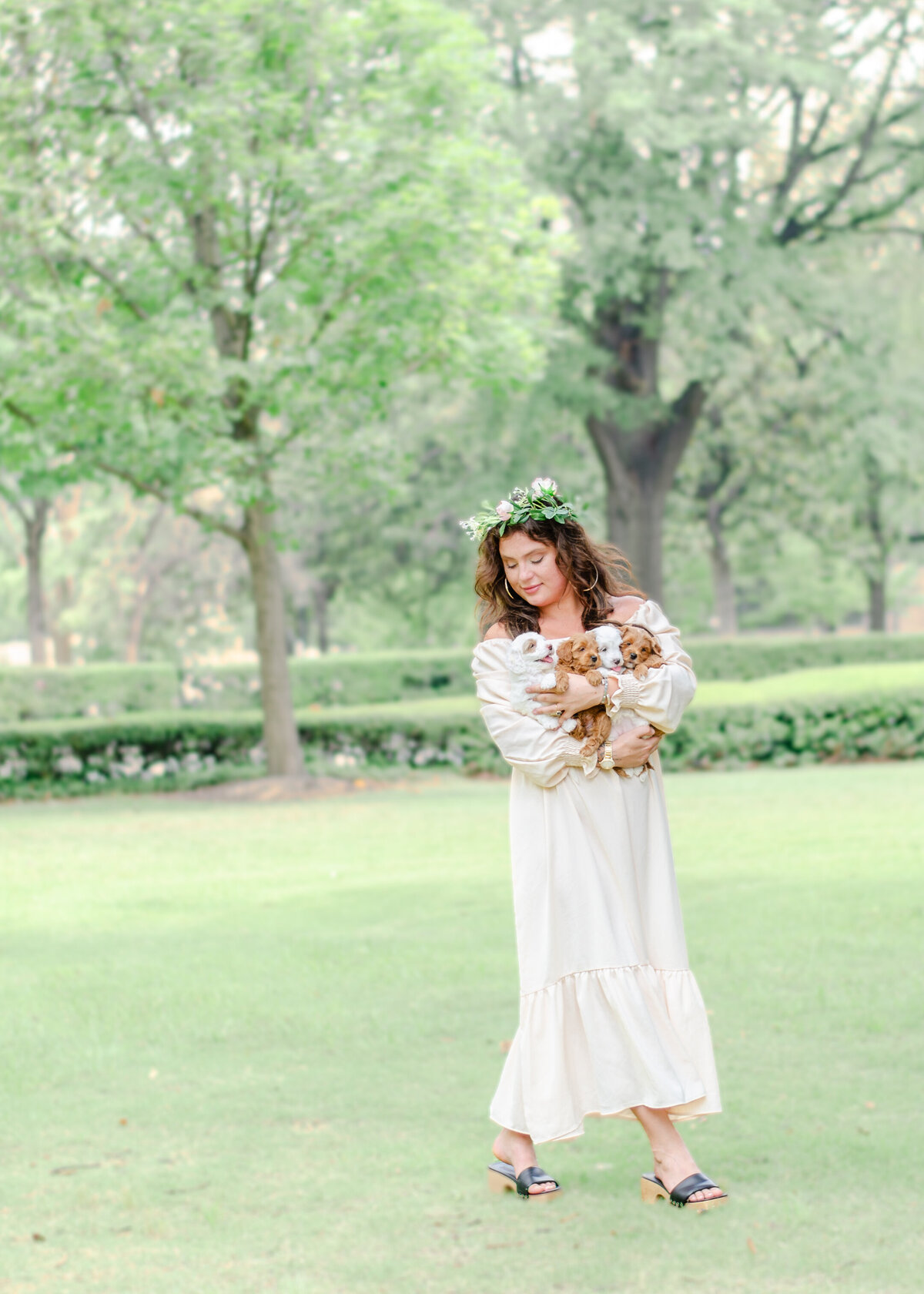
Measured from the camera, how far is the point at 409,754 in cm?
1775

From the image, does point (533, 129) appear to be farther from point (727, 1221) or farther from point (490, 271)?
point (727, 1221)

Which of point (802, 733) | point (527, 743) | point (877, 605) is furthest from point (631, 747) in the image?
point (877, 605)

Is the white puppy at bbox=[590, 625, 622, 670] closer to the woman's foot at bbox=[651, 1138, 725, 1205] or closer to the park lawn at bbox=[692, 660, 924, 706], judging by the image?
the woman's foot at bbox=[651, 1138, 725, 1205]

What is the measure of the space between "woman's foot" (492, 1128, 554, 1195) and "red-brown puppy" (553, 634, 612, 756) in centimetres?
115

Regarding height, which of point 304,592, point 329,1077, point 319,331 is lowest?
point 329,1077

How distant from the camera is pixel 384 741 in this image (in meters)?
17.7

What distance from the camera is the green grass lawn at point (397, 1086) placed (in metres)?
3.82

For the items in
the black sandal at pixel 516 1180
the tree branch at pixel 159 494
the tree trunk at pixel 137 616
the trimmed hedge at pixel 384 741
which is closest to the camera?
the black sandal at pixel 516 1180

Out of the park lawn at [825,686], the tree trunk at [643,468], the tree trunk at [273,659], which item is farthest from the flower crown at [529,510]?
the tree trunk at [643,468]

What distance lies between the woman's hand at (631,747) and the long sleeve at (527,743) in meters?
0.06

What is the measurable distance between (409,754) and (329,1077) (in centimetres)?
1225

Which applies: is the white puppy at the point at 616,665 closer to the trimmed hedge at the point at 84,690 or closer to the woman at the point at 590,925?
the woman at the point at 590,925

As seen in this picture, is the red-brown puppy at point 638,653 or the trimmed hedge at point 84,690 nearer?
the red-brown puppy at point 638,653

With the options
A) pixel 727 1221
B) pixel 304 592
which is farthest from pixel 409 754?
pixel 304 592
